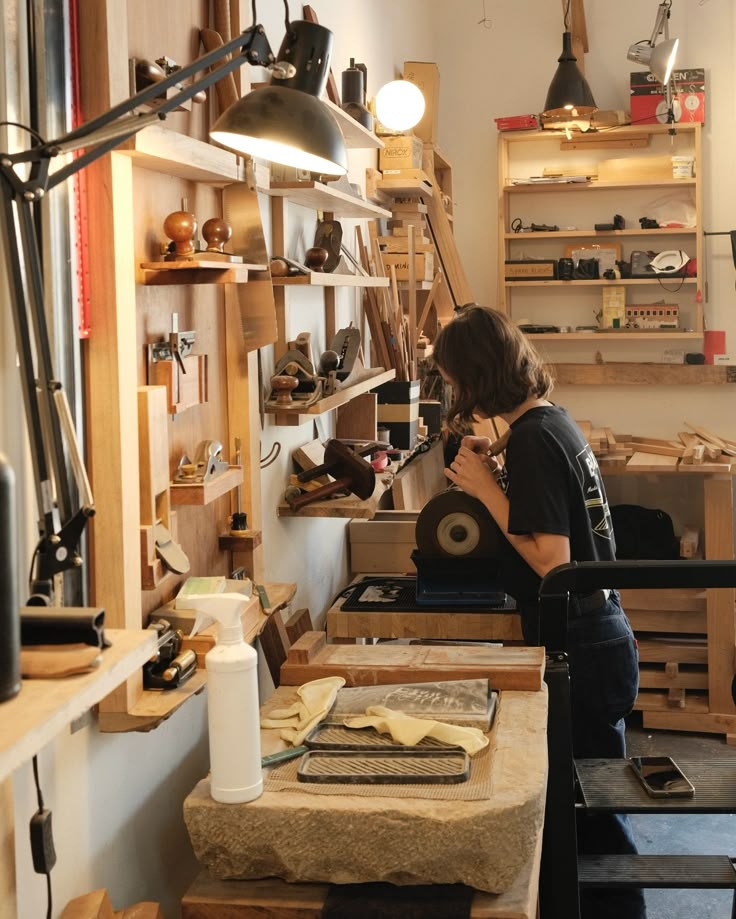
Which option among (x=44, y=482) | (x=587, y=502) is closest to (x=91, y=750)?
(x=44, y=482)

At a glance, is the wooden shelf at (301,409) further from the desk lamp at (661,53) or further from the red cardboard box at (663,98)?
the red cardboard box at (663,98)

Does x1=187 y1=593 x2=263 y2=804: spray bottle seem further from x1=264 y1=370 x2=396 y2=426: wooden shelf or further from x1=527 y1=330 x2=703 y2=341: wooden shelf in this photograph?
x1=527 y1=330 x2=703 y2=341: wooden shelf

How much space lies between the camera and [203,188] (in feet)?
7.19

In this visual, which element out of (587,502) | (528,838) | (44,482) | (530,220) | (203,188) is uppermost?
(530,220)

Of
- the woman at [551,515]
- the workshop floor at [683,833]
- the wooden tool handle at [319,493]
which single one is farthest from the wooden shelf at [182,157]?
the workshop floor at [683,833]

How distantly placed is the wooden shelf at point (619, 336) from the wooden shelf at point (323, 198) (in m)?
2.45

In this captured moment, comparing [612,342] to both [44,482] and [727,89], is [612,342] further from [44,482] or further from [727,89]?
[44,482]

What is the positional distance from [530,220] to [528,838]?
497 cm

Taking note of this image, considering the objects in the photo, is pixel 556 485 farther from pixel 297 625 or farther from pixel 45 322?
pixel 45 322

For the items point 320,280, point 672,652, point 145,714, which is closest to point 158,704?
point 145,714

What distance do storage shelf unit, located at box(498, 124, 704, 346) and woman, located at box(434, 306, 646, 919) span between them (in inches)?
133

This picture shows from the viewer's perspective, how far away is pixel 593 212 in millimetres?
6109

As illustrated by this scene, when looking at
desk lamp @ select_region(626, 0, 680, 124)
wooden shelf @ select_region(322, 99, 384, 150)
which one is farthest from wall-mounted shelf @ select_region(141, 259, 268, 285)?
desk lamp @ select_region(626, 0, 680, 124)

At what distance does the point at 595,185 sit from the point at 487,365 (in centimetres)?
361
